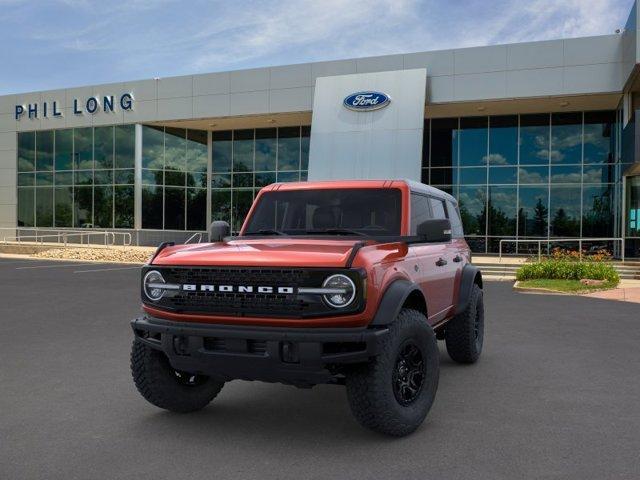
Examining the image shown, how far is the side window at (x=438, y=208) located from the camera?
Result: 6184mm

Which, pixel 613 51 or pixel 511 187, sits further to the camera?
pixel 511 187

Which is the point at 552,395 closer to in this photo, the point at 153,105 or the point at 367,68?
the point at 367,68

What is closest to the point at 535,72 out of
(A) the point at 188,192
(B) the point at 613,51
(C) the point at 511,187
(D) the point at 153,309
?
(B) the point at 613,51

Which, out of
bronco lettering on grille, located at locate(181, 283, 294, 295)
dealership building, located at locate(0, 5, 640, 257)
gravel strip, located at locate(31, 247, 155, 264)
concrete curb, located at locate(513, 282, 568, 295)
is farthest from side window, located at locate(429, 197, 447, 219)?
gravel strip, located at locate(31, 247, 155, 264)

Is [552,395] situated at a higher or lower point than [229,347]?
lower

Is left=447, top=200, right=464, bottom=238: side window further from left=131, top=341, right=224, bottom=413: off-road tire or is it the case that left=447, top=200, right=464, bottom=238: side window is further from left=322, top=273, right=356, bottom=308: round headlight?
left=131, top=341, right=224, bottom=413: off-road tire

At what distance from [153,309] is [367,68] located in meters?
24.3

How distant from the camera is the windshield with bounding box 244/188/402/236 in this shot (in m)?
5.35

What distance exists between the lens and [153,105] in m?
32.5

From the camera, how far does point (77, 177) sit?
35281 millimetres

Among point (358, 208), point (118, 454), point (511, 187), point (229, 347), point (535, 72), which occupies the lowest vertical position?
point (118, 454)

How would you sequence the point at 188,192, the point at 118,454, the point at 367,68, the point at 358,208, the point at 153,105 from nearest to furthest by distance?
the point at 118,454
the point at 358,208
the point at 367,68
the point at 153,105
the point at 188,192

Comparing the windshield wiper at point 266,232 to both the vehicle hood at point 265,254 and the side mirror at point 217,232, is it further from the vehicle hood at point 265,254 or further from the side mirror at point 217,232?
the vehicle hood at point 265,254

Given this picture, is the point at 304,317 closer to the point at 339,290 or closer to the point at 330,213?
the point at 339,290
